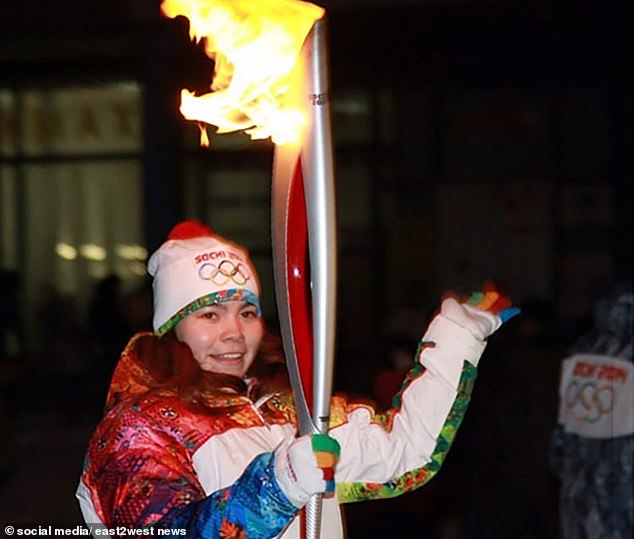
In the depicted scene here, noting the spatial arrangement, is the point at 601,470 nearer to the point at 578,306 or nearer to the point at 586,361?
the point at 586,361

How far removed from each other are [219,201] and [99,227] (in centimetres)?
128

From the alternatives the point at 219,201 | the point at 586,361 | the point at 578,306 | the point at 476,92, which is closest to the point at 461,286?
the point at 578,306

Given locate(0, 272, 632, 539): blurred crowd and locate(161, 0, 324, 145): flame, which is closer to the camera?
locate(161, 0, 324, 145): flame

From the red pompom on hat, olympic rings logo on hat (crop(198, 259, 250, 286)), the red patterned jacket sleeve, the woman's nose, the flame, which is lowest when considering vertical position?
the red patterned jacket sleeve

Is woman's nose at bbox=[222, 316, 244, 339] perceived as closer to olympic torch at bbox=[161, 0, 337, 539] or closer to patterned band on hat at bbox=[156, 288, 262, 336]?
patterned band on hat at bbox=[156, 288, 262, 336]

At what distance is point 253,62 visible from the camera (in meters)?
2.29

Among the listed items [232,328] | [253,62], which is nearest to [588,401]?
[232,328]

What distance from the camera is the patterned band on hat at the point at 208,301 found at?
95.9 inches

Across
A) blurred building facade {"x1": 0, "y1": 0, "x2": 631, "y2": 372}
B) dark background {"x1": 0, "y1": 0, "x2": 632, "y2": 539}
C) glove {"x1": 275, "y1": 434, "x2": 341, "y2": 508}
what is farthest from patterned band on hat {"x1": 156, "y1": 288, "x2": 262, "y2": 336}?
blurred building facade {"x1": 0, "y1": 0, "x2": 631, "y2": 372}

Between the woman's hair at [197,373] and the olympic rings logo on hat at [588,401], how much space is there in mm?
2225

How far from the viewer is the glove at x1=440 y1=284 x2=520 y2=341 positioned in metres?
2.33

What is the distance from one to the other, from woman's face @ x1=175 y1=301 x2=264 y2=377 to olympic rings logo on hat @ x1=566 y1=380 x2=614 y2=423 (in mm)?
2297

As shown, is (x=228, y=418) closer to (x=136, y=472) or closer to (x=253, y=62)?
(x=136, y=472)

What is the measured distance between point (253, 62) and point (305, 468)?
Result: 782 mm
